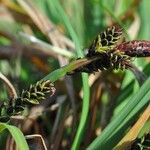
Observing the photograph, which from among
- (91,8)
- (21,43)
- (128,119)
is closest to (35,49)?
(21,43)

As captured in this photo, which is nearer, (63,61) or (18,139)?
(18,139)

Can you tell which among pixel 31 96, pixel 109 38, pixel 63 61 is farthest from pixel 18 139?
pixel 63 61

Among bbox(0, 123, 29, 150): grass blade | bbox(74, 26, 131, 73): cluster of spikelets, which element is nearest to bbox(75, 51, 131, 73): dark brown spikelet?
bbox(74, 26, 131, 73): cluster of spikelets

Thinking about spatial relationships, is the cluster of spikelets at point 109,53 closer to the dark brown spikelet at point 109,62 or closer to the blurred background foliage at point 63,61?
the dark brown spikelet at point 109,62

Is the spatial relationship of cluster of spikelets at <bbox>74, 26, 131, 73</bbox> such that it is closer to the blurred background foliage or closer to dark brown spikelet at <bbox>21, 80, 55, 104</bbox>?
dark brown spikelet at <bbox>21, 80, 55, 104</bbox>

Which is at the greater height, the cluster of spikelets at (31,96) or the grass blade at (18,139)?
the cluster of spikelets at (31,96)

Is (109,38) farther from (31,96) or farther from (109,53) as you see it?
(31,96)

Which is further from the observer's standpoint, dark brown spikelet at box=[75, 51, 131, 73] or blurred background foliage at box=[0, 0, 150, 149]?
blurred background foliage at box=[0, 0, 150, 149]

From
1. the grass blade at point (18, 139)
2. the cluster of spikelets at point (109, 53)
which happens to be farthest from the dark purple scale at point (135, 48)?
the grass blade at point (18, 139)
